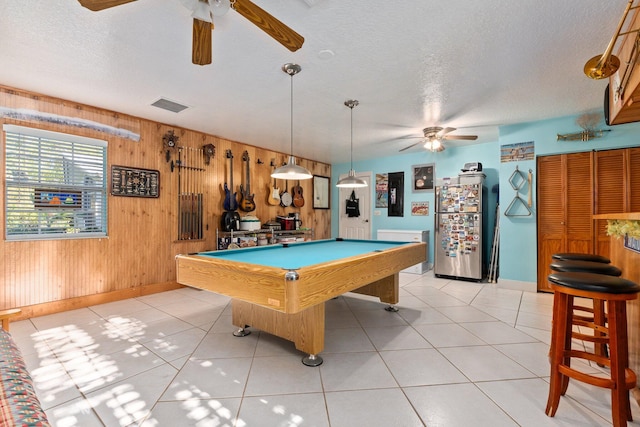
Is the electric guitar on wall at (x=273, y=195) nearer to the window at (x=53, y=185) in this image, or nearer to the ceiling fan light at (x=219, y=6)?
the window at (x=53, y=185)

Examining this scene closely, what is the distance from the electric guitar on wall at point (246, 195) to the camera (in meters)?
5.14

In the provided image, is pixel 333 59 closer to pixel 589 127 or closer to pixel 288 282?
pixel 288 282

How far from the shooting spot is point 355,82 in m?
2.92

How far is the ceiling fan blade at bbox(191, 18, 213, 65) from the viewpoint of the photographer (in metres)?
1.64

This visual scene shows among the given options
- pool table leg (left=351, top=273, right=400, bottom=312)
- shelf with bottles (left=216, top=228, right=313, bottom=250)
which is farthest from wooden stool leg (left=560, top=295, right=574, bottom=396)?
shelf with bottles (left=216, top=228, right=313, bottom=250)

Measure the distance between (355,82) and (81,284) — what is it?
13.3 ft

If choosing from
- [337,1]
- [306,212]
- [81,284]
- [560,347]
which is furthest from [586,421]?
[306,212]

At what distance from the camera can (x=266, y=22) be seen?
1.58 meters

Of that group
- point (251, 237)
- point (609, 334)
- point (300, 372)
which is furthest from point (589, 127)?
point (251, 237)

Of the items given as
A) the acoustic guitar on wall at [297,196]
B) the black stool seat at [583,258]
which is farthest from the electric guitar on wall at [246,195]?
the black stool seat at [583,258]

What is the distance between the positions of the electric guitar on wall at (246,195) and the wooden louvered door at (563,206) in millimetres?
4653

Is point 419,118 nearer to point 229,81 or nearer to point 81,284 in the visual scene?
point 229,81

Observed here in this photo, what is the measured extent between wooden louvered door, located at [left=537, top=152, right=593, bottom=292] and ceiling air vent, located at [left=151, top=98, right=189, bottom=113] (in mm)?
5123

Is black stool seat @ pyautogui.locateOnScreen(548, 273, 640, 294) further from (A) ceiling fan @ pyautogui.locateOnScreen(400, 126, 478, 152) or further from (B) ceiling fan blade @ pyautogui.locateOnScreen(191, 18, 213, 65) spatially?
(A) ceiling fan @ pyautogui.locateOnScreen(400, 126, 478, 152)
